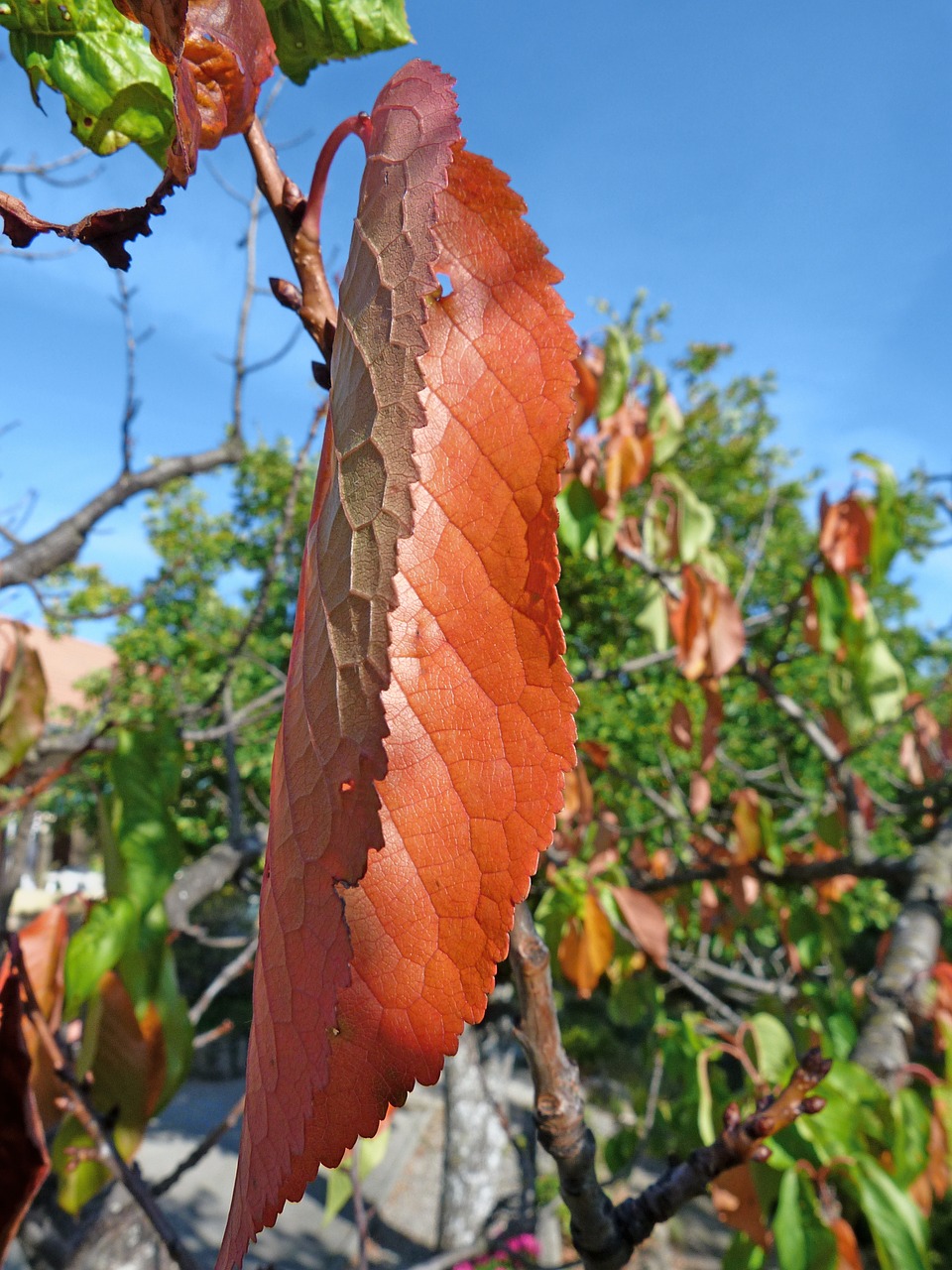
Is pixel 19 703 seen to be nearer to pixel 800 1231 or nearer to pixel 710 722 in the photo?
pixel 800 1231

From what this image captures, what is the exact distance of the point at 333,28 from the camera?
1.30 ft

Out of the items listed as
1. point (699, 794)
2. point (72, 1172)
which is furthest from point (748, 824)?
point (72, 1172)

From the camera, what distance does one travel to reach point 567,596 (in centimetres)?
568

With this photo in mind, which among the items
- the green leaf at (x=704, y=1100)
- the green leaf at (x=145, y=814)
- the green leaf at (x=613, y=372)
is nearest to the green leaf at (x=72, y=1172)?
the green leaf at (x=145, y=814)

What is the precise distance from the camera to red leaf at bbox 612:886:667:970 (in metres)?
1.75

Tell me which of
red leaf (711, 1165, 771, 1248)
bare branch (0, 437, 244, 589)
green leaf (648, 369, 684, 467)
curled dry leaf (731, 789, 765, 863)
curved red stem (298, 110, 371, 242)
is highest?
green leaf (648, 369, 684, 467)

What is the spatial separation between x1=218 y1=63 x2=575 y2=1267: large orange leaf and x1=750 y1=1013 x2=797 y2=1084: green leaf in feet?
4.29

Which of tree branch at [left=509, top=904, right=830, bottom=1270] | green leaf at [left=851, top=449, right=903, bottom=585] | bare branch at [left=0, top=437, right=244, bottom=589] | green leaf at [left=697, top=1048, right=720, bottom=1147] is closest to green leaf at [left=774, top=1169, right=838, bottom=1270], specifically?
green leaf at [left=697, top=1048, right=720, bottom=1147]

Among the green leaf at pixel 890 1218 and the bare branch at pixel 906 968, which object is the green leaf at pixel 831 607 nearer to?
the bare branch at pixel 906 968

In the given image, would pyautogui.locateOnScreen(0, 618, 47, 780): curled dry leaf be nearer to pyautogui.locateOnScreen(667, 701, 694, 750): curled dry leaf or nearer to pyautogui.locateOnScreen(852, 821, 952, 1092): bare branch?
pyautogui.locateOnScreen(852, 821, 952, 1092): bare branch

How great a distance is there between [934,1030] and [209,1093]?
6.08 metres

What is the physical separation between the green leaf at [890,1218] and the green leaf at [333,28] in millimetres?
1185

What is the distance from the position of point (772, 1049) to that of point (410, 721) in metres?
1.39

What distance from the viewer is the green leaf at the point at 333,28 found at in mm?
393
